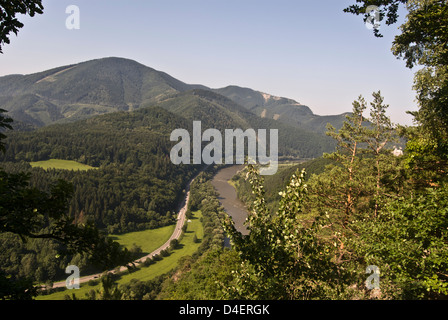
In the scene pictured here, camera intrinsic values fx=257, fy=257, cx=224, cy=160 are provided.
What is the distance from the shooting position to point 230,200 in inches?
4993

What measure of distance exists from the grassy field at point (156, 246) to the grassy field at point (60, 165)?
67.3 metres

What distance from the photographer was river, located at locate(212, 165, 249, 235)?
9338 centimetres

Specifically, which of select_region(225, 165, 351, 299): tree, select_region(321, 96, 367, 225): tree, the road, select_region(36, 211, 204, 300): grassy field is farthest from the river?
select_region(225, 165, 351, 299): tree

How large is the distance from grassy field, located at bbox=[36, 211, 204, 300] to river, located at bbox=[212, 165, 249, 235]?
45.6 ft

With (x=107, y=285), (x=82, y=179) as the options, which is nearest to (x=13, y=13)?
(x=107, y=285)

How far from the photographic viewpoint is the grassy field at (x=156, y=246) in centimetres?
6744

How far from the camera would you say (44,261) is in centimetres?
7569

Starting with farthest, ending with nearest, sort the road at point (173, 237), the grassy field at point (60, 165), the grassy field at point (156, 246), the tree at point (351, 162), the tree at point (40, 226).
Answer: the grassy field at point (60, 165), the road at point (173, 237), the grassy field at point (156, 246), the tree at point (351, 162), the tree at point (40, 226)

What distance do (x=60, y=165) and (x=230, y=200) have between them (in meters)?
95.8

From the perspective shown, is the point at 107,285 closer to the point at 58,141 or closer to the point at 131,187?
the point at 131,187

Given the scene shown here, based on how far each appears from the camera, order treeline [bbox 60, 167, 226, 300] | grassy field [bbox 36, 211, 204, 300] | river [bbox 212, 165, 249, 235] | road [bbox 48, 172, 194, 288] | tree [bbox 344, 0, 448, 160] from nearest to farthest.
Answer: tree [bbox 344, 0, 448, 160] → treeline [bbox 60, 167, 226, 300] → grassy field [bbox 36, 211, 204, 300] → road [bbox 48, 172, 194, 288] → river [bbox 212, 165, 249, 235]

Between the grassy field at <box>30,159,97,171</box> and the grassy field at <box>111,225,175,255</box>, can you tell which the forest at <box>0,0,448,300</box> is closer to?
the grassy field at <box>111,225,175,255</box>

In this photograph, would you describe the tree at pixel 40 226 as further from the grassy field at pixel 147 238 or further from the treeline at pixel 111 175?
the grassy field at pixel 147 238

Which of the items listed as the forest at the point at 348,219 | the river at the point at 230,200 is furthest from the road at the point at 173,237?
the forest at the point at 348,219
